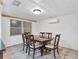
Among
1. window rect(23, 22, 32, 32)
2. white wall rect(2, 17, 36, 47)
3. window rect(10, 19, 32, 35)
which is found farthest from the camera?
window rect(23, 22, 32, 32)

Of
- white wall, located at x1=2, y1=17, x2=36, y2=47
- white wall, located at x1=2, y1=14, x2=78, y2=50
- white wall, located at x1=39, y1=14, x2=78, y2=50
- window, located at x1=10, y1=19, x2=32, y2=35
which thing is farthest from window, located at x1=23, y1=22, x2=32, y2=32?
white wall, located at x1=39, y1=14, x2=78, y2=50

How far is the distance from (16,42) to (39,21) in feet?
7.98

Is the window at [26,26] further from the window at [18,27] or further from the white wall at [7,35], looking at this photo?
the white wall at [7,35]

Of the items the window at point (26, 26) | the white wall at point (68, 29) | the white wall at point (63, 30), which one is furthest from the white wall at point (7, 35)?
the white wall at point (68, 29)

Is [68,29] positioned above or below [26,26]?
below

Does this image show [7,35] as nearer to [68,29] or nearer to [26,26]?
[26,26]

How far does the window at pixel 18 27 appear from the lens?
5.50m

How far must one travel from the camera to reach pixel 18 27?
5.98 m

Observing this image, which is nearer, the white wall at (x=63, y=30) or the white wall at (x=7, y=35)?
the white wall at (x=63, y=30)

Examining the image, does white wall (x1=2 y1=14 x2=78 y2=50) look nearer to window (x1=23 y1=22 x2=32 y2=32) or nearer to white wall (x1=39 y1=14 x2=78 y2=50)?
white wall (x1=39 y1=14 x2=78 y2=50)

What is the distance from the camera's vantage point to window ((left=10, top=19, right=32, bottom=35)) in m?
5.50

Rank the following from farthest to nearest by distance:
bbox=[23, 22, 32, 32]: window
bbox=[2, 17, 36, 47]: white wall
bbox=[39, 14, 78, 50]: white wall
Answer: bbox=[23, 22, 32, 32]: window
bbox=[2, 17, 36, 47]: white wall
bbox=[39, 14, 78, 50]: white wall

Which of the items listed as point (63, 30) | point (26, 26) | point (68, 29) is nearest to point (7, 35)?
point (26, 26)

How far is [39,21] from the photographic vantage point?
6633 millimetres
